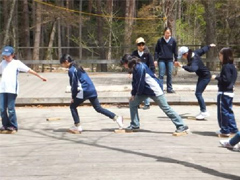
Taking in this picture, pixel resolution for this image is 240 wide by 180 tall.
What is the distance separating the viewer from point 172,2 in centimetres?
2033

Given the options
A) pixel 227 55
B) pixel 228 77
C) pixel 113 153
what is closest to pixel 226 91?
pixel 228 77

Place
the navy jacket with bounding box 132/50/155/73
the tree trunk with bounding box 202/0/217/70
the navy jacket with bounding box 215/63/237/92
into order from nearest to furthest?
the navy jacket with bounding box 215/63/237/92
the navy jacket with bounding box 132/50/155/73
the tree trunk with bounding box 202/0/217/70

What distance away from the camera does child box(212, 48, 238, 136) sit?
328 inches

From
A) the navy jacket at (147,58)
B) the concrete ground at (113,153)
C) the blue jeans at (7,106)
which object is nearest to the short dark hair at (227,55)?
the concrete ground at (113,153)

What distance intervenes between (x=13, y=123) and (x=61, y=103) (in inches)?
158

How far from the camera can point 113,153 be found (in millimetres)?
7285

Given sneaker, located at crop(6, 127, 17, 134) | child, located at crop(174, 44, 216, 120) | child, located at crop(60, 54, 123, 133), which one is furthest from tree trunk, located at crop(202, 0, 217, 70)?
sneaker, located at crop(6, 127, 17, 134)

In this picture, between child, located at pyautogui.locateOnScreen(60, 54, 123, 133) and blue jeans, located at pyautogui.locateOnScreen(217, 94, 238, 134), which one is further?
child, located at pyautogui.locateOnScreen(60, 54, 123, 133)

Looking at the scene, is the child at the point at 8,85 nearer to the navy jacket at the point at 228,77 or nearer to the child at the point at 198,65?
the child at the point at 198,65

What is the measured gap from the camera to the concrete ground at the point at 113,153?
242 inches

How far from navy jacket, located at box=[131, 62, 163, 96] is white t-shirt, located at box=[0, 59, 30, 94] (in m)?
2.16

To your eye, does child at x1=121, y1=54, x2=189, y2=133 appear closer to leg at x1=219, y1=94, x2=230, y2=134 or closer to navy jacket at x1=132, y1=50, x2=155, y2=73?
leg at x1=219, y1=94, x2=230, y2=134

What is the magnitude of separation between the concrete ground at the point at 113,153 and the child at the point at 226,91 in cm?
34

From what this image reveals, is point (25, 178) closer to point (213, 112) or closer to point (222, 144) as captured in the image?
point (222, 144)
